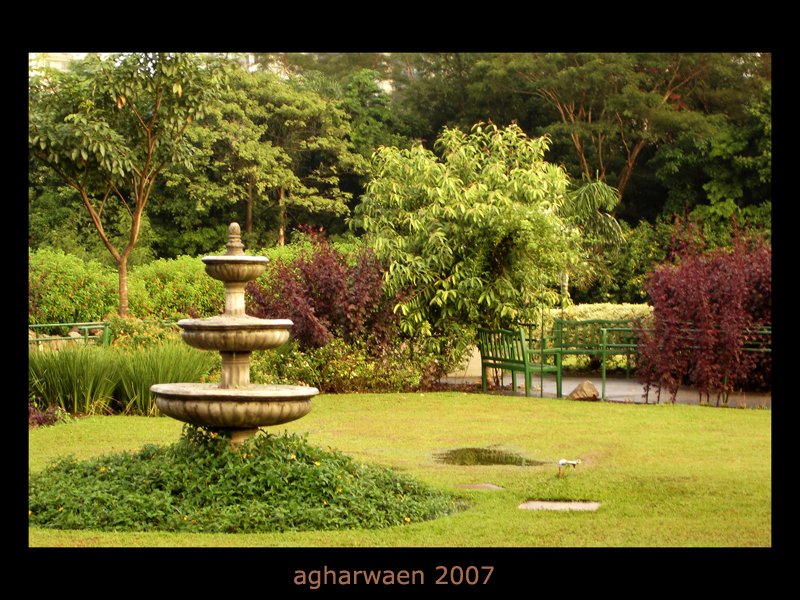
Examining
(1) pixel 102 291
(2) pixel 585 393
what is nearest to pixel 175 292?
(1) pixel 102 291

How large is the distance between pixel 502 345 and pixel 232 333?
7.82 m

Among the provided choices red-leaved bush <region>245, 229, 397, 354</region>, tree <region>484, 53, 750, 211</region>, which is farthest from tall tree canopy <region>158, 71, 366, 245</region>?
red-leaved bush <region>245, 229, 397, 354</region>

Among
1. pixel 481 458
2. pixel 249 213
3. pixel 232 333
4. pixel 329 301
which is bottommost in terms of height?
pixel 481 458

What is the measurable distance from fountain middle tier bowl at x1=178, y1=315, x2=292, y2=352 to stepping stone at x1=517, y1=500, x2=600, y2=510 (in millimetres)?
2169

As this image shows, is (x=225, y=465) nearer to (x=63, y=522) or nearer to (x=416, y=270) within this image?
(x=63, y=522)

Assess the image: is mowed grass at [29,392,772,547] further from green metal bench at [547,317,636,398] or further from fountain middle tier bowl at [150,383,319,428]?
green metal bench at [547,317,636,398]

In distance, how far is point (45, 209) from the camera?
28.8 metres

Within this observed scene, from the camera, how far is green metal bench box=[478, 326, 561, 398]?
1255 centimetres

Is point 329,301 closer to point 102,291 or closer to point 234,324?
point 102,291

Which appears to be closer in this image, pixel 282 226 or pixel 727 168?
pixel 727 168

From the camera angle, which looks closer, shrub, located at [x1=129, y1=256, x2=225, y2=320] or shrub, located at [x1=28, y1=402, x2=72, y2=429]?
shrub, located at [x1=28, y1=402, x2=72, y2=429]

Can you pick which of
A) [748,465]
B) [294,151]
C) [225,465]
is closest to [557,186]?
[748,465]

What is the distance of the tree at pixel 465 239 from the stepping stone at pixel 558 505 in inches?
289

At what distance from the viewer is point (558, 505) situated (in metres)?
5.95
